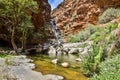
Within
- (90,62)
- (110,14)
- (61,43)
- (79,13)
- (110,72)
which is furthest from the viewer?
(79,13)

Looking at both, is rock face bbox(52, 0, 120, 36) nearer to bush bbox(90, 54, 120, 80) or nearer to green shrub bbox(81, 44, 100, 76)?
green shrub bbox(81, 44, 100, 76)

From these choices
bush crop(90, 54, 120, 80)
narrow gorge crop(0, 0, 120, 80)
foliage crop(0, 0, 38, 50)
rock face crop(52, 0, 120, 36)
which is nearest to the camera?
bush crop(90, 54, 120, 80)

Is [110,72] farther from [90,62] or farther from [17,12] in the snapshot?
[17,12]

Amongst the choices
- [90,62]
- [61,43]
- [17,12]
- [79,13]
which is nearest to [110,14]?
[61,43]

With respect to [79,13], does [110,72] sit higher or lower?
lower

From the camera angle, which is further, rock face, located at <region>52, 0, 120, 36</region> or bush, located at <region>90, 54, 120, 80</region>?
rock face, located at <region>52, 0, 120, 36</region>

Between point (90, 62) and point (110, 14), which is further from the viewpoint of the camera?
point (110, 14)

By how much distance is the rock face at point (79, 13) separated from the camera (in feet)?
190

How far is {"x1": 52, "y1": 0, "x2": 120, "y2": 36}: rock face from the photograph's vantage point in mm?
58000

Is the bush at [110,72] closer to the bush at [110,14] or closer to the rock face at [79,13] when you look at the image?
the bush at [110,14]

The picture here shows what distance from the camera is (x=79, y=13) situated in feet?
213

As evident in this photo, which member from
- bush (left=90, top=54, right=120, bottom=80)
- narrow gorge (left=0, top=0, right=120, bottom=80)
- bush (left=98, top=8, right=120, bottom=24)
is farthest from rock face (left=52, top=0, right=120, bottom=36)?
A: bush (left=90, top=54, right=120, bottom=80)

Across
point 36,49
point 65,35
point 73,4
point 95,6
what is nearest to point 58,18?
point 73,4

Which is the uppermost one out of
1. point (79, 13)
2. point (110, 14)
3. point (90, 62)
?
point (79, 13)
